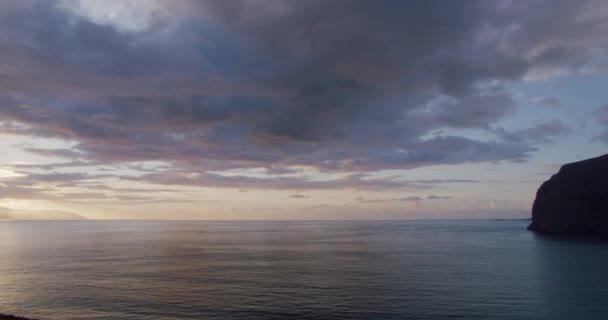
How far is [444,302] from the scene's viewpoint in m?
58.7

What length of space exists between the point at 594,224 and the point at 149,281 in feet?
646

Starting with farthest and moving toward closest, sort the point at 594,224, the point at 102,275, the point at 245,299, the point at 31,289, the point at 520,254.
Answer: the point at 594,224
the point at 520,254
the point at 102,275
the point at 31,289
the point at 245,299

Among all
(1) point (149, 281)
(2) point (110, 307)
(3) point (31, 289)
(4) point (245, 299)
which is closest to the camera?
(2) point (110, 307)

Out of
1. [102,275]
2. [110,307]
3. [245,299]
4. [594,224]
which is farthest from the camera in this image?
[594,224]

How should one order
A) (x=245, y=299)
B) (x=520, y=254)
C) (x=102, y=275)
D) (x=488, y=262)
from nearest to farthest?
(x=245, y=299), (x=102, y=275), (x=488, y=262), (x=520, y=254)

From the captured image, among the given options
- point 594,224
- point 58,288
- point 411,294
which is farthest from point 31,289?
point 594,224

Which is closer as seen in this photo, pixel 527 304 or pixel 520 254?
pixel 527 304

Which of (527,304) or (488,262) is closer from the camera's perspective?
(527,304)

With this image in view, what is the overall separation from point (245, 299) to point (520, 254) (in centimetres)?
9458

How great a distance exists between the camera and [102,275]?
8438 cm

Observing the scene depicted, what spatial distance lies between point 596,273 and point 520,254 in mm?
40808

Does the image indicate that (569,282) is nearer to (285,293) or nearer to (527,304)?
(527,304)

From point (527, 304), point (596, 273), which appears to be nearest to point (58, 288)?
point (527, 304)

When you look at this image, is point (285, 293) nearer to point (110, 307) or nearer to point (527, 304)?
point (110, 307)
